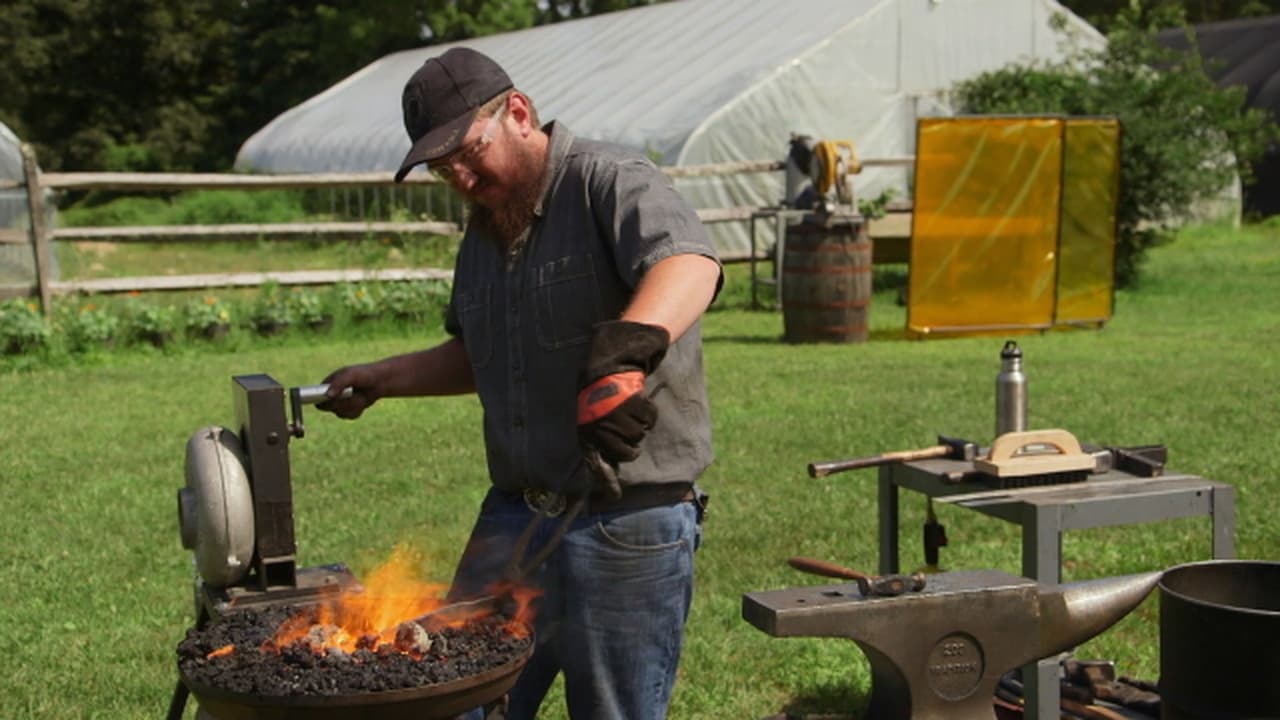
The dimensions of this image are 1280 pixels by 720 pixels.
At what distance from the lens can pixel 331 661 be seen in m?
2.45

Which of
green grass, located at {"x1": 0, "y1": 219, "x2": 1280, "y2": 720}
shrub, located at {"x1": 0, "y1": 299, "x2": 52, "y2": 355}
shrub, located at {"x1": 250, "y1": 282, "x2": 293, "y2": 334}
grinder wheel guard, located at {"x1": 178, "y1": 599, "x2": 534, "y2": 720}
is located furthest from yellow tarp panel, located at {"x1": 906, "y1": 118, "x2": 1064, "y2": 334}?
grinder wheel guard, located at {"x1": 178, "y1": 599, "x2": 534, "y2": 720}

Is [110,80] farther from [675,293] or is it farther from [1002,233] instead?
[675,293]

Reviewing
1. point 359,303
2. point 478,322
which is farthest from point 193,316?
point 478,322

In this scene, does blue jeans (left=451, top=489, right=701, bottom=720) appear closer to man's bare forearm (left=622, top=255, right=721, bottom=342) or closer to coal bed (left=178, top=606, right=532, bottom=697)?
coal bed (left=178, top=606, right=532, bottom=697)

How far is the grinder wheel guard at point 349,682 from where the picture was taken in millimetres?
2348

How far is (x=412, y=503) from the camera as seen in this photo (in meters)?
6.80

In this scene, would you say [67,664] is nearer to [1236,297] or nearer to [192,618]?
[192,618]

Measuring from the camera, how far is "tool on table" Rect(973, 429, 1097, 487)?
4.06 m

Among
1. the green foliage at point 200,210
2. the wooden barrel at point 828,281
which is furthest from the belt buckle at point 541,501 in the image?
the green foliage at point 200,210

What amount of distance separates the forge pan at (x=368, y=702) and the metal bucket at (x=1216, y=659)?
4.43 ft

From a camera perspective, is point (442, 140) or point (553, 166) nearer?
point (442, 140)

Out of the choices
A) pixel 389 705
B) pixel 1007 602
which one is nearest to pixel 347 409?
pixel 389 705

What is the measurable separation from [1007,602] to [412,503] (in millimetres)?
4306

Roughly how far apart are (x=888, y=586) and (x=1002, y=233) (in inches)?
423
